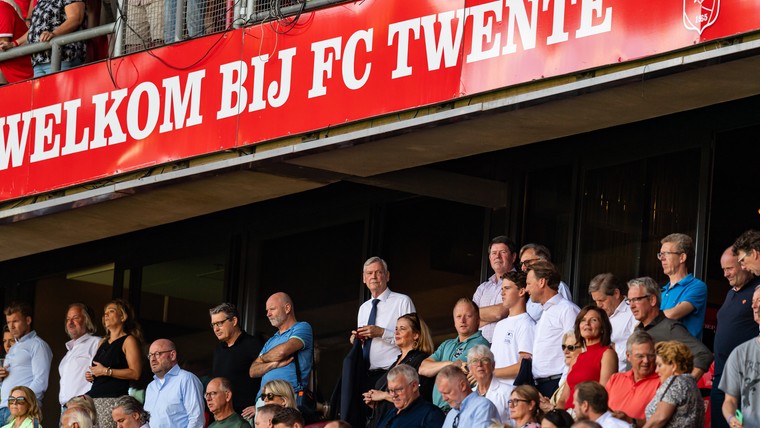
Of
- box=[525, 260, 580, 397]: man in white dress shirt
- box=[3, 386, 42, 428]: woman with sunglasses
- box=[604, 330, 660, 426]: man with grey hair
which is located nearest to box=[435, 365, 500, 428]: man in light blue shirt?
box=[525, 260, 580, 397]: man in white dress shirt

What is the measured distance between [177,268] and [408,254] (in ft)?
10.2

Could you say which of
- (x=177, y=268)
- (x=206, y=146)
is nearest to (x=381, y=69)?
(x=206, y=146)

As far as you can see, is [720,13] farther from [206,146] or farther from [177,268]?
[177,268]

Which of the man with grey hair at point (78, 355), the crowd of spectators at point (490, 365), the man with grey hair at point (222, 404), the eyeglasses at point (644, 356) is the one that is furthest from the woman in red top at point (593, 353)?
the man with grey hair at point (78, 355)

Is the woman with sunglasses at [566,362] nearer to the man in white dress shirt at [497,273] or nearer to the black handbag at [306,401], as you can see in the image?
the man in white dress shirt at [497,273]

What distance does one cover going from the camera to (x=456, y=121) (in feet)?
38.3

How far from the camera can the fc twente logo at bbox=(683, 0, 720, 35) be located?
1008cm

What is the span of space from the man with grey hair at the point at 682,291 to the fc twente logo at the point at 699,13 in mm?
1507

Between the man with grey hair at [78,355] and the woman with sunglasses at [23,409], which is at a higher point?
the man with grey hair at [78,355]

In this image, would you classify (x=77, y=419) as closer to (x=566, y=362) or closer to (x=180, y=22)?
(x=180, y=22)

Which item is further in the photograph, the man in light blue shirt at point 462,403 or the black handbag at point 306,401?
the black handbag at point 306,401

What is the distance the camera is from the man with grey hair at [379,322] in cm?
1202

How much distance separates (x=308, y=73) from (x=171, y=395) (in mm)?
2851

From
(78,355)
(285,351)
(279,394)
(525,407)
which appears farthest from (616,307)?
(78,355)
